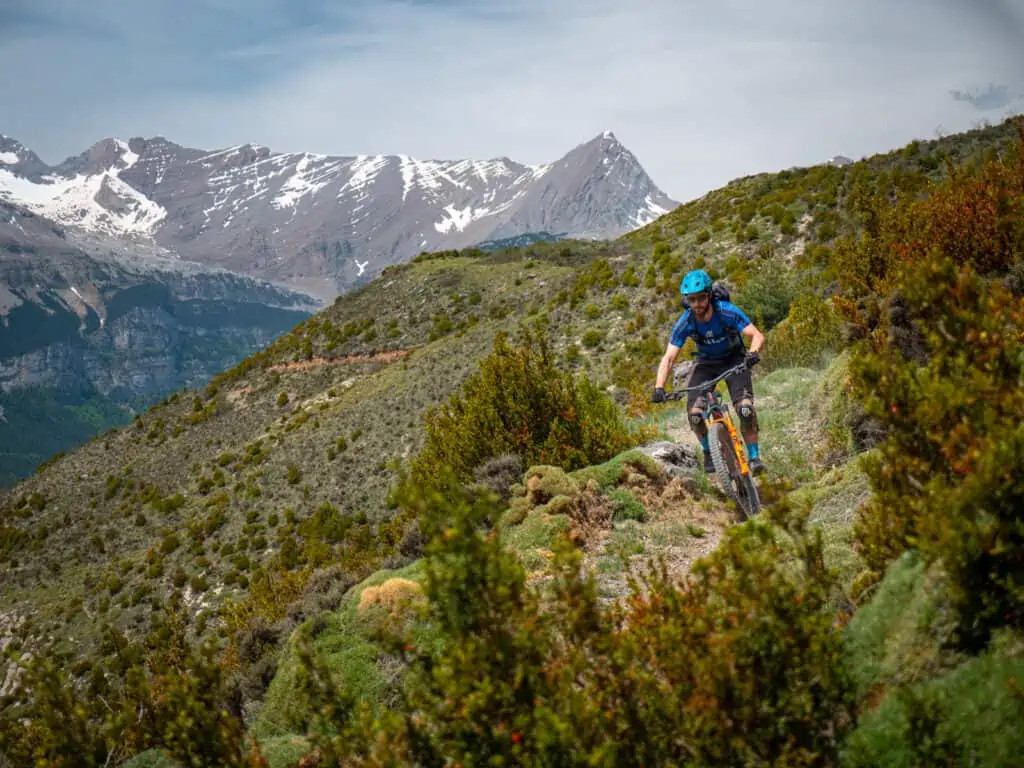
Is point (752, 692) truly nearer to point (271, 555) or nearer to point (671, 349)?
point (671, 349)

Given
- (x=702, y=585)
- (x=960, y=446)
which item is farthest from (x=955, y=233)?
(x=702, y=585)

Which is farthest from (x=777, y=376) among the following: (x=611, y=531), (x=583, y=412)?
(x=611, y=531)

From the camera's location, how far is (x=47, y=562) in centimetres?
3916

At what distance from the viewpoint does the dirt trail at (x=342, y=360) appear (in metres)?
49.4

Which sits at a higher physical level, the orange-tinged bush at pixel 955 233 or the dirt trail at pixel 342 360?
the dirt trail at pixel 342 360

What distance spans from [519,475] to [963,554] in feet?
25.1

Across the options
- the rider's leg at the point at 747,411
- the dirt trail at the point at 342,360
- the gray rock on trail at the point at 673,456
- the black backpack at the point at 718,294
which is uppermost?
the dirt trail at the point at 342,360

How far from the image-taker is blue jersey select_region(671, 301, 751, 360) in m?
7.89

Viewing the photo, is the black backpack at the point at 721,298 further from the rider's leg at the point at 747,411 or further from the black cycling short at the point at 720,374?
the rider's leg at the point at 747,411

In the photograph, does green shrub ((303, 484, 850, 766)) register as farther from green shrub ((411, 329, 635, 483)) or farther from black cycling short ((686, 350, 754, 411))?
green shrub ((411, 329, 635, 483))

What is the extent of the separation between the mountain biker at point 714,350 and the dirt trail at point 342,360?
39.6 m

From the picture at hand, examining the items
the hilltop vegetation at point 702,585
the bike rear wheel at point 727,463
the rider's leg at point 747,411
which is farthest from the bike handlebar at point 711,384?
the hilltop vegetation at point 702,585

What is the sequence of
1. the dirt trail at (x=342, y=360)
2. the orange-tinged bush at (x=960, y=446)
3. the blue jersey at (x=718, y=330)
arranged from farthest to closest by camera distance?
the dirt trail at (x=342, y=360) < the blue jersey at (x=718, y=330) < the orange-tinged bush at (x=960, y=446)

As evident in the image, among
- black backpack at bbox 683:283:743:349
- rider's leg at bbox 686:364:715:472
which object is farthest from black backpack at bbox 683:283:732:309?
rider's leg at bbox 686:364:715:472
